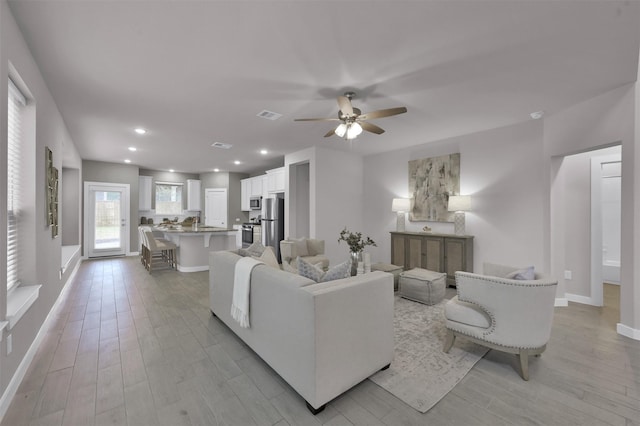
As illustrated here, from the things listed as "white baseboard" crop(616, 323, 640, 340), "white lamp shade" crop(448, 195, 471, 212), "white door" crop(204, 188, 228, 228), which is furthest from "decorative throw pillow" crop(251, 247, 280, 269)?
"white door" crop(204, 188, 228, 228)

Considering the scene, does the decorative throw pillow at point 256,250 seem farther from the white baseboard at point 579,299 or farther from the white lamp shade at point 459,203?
the white baseboard at point 579,299

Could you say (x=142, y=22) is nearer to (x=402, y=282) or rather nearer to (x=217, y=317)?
(x=217, y=317)

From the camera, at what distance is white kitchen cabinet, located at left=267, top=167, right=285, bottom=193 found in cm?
691

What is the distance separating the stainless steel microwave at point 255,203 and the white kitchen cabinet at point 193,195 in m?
2.37

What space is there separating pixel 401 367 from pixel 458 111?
324 cm

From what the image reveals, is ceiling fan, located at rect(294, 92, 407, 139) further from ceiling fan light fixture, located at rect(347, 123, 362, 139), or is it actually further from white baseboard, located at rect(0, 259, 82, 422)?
white baseboard, located at rect(0, 259, 82, 422)

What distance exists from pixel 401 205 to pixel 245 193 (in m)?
5.37

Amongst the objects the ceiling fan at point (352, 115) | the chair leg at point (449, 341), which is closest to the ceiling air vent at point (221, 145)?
the ceiling fan at point (352, 115)

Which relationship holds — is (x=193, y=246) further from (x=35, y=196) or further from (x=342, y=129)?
(x=342, y=129)

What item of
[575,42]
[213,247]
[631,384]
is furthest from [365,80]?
[213,247]

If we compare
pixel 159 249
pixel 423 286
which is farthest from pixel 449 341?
pixel 159 249

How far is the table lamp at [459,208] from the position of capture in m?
4.45

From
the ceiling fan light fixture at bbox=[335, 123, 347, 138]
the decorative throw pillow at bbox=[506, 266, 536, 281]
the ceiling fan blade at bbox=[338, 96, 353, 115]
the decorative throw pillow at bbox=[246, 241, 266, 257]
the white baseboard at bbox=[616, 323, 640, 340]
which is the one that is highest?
the ceiling fan blade at bbox=[338, 96, 353, 115]

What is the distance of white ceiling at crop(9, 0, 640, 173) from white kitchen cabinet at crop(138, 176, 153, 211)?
186 inches
